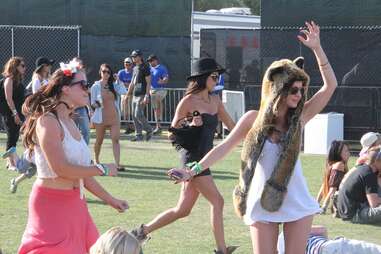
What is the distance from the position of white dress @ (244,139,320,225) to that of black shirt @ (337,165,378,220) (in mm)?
3791

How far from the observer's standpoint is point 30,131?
204 inches

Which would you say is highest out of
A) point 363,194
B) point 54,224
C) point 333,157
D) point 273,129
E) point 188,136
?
point 273,129

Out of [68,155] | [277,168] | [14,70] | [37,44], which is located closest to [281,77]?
[277,168]

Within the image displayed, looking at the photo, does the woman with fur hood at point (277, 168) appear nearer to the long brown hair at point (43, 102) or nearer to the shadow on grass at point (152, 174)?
the long brown hair at point (43, 102)

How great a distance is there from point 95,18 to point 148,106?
3150 millimetres

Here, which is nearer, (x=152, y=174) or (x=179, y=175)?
(x=179, y=175)

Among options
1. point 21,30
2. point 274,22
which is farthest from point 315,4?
point 21,30

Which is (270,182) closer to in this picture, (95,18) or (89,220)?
(89,220)

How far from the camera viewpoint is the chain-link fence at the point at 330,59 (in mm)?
16438

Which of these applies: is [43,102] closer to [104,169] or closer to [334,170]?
[104,169]

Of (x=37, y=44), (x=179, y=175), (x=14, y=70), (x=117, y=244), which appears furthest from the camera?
(x=37, y=44)

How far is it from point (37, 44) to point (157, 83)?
3.80 metres

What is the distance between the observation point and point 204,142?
24.6 feet

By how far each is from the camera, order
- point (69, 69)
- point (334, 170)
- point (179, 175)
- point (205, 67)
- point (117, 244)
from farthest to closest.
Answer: point (334, 170) < point (205, 67) < point (179, 175) < point (69, 69) < point (117, 244)
